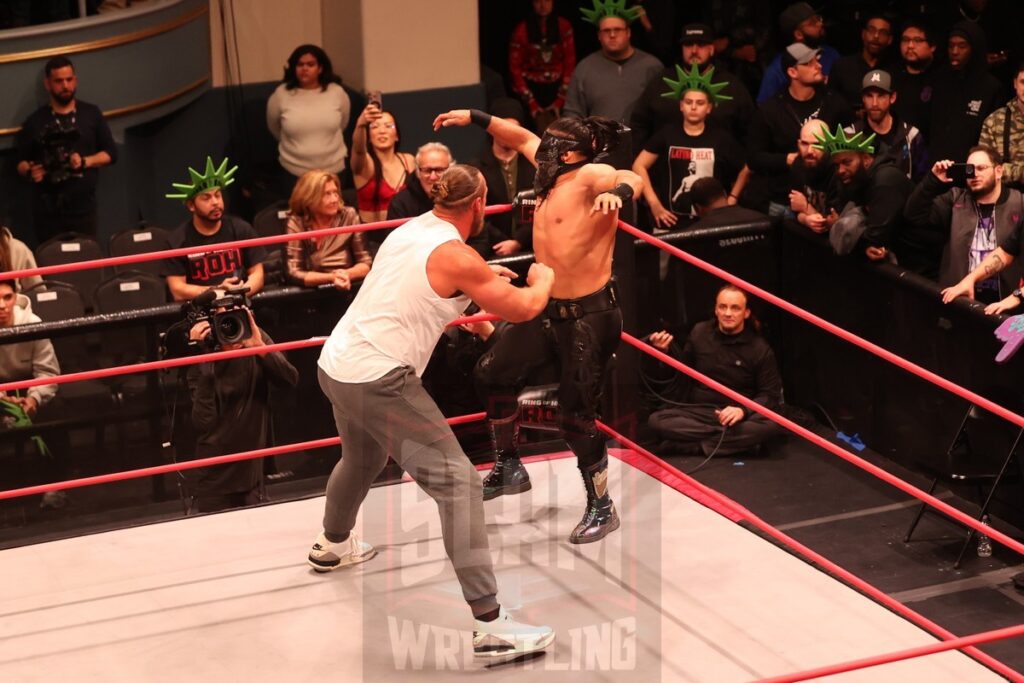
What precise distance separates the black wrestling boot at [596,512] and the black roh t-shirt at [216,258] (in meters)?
2.11

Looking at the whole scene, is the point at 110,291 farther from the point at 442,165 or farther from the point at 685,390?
the point at 685,390

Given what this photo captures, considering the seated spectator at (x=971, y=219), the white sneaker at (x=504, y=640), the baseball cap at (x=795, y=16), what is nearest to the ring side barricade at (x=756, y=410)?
the white sneaker at (x=504, y=640)

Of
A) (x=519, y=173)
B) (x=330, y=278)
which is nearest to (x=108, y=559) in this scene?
(x=330, y=278)

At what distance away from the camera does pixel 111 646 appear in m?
4.22

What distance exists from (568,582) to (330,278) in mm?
2570

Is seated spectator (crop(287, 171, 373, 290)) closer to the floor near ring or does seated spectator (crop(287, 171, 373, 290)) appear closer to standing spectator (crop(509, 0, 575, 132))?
the floor near ring

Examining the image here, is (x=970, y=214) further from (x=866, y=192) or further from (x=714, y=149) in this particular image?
(x=714, y=149)

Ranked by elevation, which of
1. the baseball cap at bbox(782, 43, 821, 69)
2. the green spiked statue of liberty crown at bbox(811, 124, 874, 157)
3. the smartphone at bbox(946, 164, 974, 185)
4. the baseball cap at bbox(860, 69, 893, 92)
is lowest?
the smartphone at bbox(946, 164, 974, 185)

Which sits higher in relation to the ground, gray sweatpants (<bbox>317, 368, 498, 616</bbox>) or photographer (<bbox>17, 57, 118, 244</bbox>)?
photographer (<bbox>17, 57, 118, 244</bbox>)

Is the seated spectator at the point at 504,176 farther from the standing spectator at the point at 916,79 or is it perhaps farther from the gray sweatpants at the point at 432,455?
the gray sweatpants at the point at 432,455

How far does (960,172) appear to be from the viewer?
21.1 ft

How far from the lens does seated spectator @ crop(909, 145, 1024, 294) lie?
253 inches

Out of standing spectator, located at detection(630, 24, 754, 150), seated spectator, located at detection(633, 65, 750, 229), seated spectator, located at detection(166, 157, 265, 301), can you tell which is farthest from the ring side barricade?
standing spectator, located at detection(630, 24, 754, 150)

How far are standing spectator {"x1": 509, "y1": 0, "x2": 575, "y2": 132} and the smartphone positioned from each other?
3.65m
